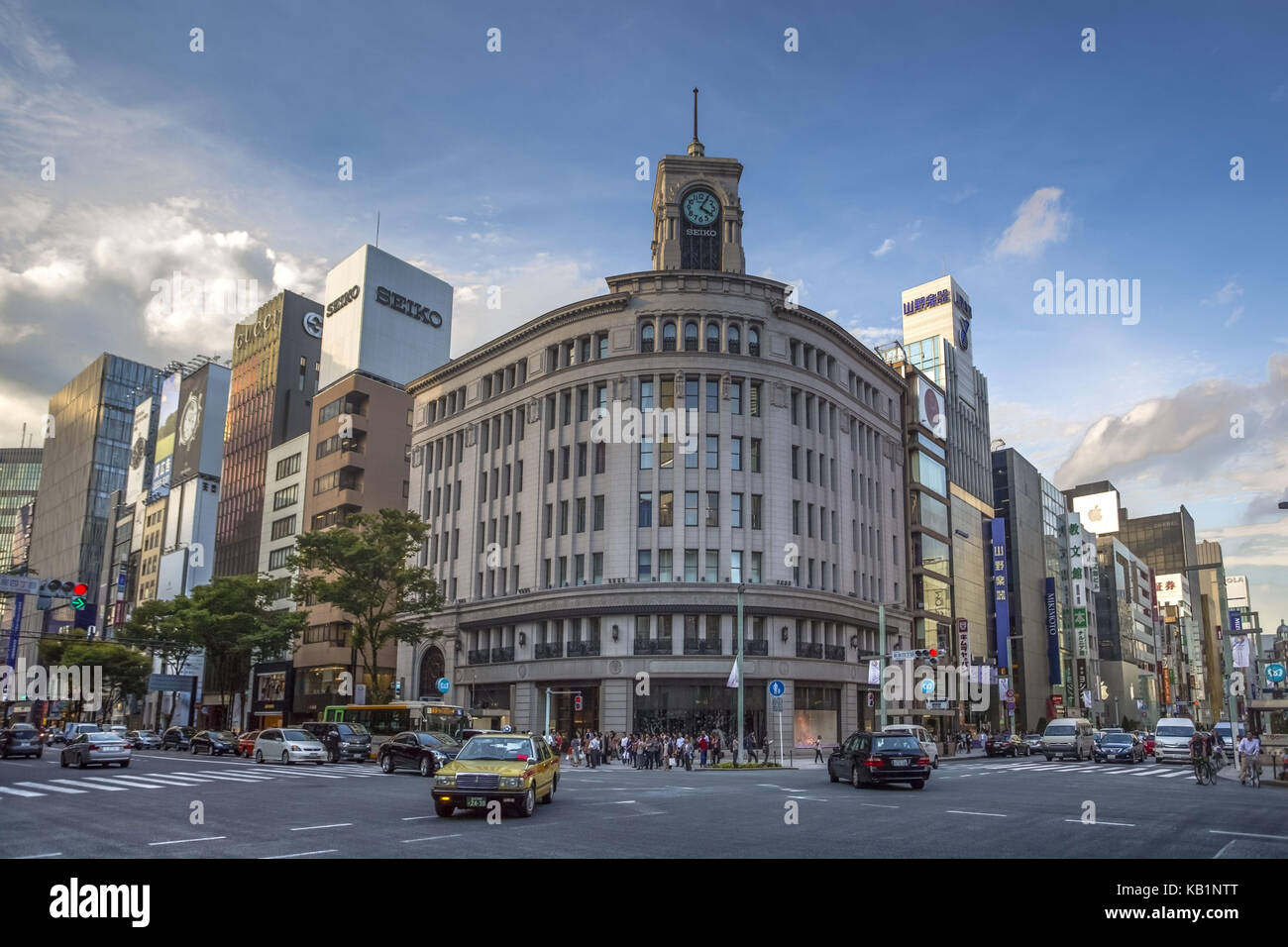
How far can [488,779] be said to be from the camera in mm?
18641

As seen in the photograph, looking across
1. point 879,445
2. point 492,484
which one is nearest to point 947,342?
point 879,445

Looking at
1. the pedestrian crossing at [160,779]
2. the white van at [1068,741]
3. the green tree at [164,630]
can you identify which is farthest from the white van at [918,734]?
the green tree at [164,630]

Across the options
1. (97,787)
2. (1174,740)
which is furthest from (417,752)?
(1174,740)

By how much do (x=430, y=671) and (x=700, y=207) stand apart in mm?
39317

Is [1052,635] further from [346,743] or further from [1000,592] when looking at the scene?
[346,743]

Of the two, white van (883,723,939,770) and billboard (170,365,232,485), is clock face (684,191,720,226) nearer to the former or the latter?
white van (883,723,939,770)

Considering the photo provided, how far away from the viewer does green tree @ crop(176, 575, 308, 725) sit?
68.8 meters

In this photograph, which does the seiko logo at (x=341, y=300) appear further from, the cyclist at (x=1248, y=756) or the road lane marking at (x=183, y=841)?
the road lane marking at (x=183, y=841)

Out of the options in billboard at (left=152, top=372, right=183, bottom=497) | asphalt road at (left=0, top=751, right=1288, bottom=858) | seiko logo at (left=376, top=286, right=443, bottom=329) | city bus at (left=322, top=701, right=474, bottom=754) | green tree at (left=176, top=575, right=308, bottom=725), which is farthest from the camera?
billboard at (left=152, top=372, right=183, bottom=497)

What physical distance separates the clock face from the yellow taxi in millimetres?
55821

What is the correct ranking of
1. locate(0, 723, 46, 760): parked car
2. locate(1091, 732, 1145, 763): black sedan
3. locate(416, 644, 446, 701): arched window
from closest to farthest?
locate(0, 723, 46, 760): parked car → locate(1091, 732, 1145, 763): black sedan → locate(416, 644, 446, 701): arched window

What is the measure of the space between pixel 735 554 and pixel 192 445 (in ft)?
292

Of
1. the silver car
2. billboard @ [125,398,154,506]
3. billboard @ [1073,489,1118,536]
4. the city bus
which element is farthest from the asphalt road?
billboard @ [1073,489,1118,536]
